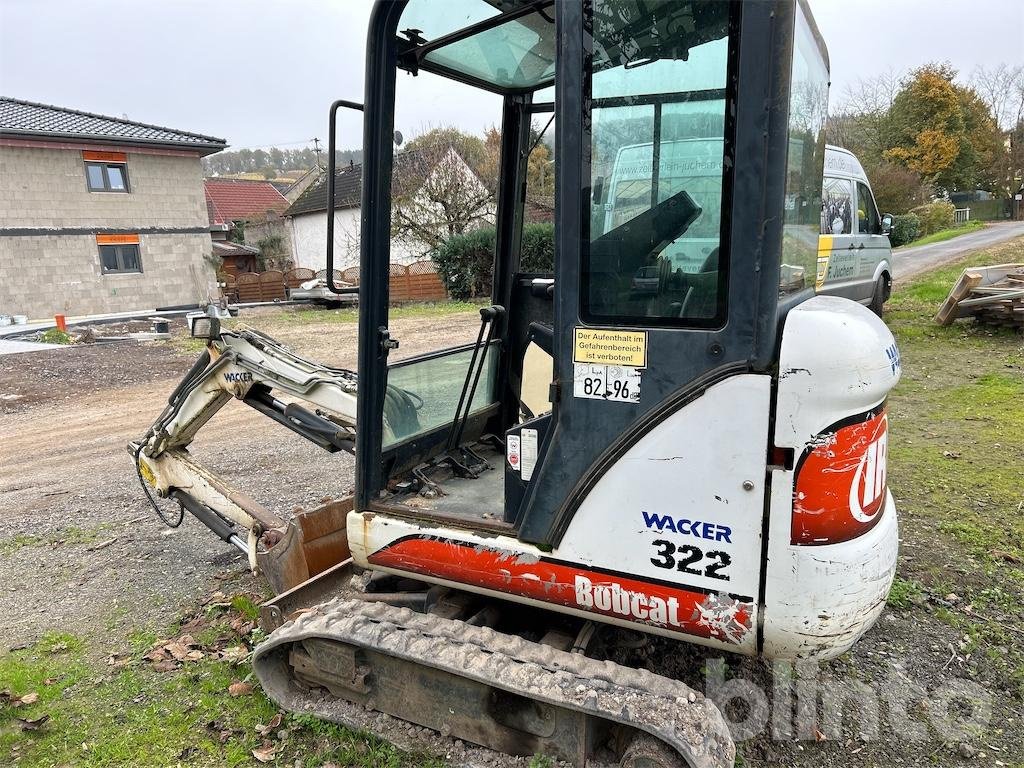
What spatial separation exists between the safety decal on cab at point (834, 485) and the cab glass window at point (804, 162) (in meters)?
0.46

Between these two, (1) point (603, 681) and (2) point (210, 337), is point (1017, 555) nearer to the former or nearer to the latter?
(1) point (603, 681)

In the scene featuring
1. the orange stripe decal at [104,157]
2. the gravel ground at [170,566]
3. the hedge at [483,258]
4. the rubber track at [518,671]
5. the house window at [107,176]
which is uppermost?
the orange stripe decal at [104,157]

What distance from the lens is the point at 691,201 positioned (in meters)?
2.02

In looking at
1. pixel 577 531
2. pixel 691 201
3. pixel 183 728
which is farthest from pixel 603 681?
pixel 183 728

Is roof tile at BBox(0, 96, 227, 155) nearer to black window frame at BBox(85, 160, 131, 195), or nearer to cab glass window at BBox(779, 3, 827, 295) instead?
black window frame at BBox(85, 160, 131, 195)

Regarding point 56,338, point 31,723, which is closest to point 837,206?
point 31,723

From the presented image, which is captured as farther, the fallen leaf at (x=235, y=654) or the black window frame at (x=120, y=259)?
the black window frame at (x=120, y=259)

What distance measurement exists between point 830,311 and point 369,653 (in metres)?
1.98

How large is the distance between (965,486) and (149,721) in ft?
17.6

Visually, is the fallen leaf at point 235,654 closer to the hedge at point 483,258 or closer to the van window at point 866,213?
the hedge at point 483,258

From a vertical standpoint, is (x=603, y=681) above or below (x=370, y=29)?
below

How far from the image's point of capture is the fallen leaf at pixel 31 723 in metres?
2.89

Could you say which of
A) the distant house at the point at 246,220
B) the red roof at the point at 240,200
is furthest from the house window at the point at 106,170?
the red roof at the point at 240,200

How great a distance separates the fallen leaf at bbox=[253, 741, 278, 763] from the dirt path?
1321 millimetres
